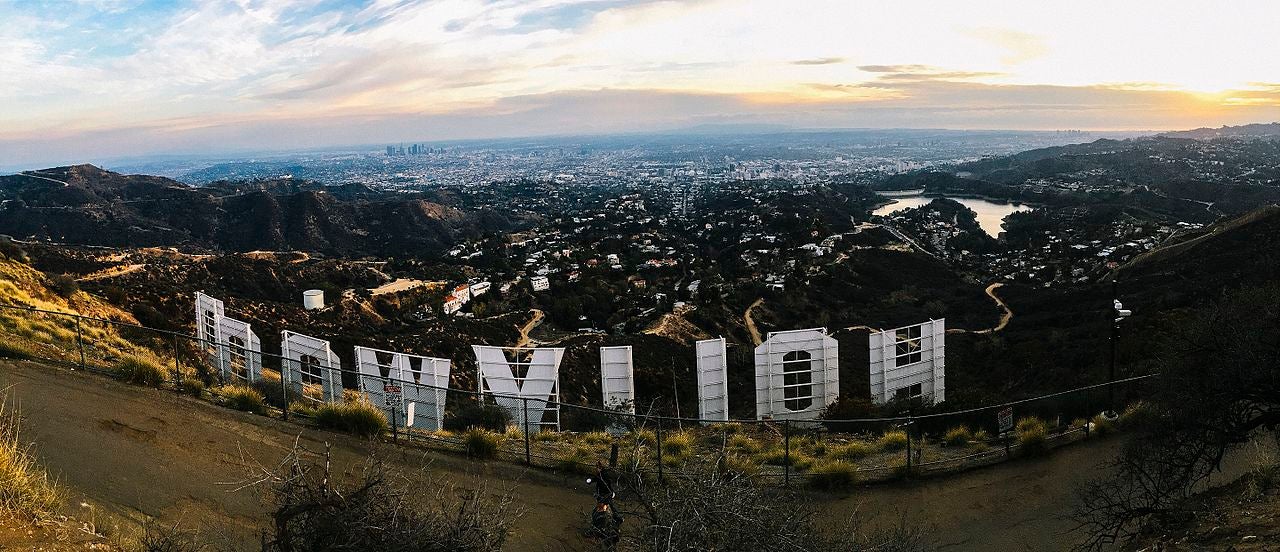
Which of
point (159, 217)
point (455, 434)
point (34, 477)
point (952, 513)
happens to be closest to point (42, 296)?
point (455, 434)

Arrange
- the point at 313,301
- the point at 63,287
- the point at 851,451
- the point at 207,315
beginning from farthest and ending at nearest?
1. the point at 313,301
2. the point at 63,287
3. the point at 207,315
4. the point at 851,451

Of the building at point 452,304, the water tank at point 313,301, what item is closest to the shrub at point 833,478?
the water tank at point 313,301

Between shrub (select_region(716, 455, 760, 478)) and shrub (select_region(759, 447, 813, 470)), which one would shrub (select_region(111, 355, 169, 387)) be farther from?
shrub (select_region(759, 447, 813, 470))

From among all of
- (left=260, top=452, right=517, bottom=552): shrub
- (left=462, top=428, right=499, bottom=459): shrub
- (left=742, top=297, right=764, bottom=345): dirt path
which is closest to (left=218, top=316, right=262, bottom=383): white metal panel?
(left=462, top=428, right=499, bottom=459): shrub

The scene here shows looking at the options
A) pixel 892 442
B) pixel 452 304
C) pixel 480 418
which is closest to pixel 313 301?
pixel 452 304

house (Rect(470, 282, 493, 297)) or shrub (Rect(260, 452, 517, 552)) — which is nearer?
shrub (Rect(260, 452, 517, 552))

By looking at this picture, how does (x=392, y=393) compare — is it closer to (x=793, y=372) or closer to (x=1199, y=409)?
(x=793, y=372)
